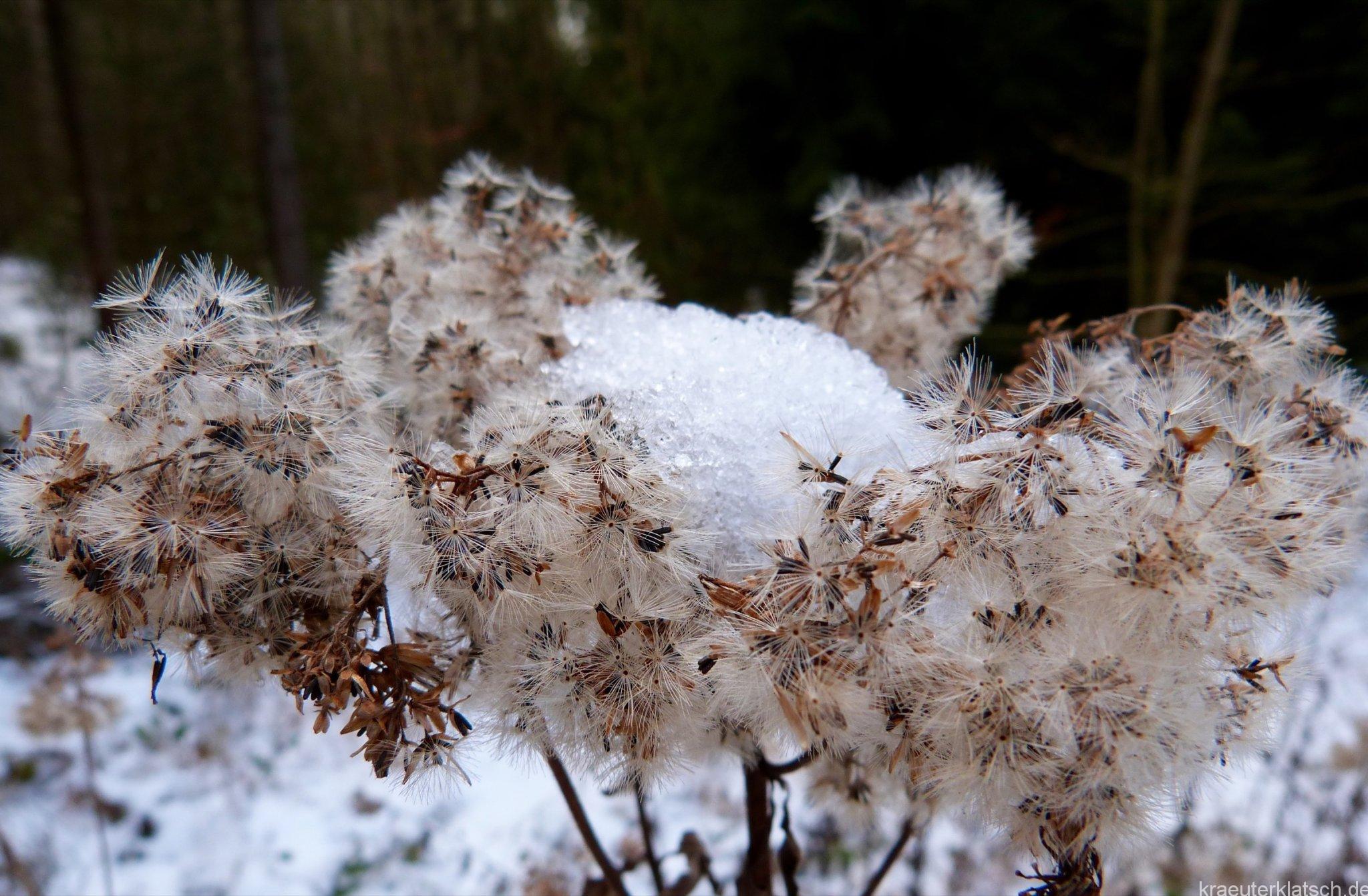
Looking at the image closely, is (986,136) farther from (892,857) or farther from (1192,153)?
(892,857)

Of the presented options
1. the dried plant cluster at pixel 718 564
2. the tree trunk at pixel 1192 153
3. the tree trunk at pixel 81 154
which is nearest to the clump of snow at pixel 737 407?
the dried plant cluster at pixel 718 564

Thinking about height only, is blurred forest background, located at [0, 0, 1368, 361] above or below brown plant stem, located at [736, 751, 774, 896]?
above

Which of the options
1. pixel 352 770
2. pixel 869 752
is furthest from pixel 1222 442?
pixel 352 770

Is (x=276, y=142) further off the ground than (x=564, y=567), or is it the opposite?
(x=276, y=142)

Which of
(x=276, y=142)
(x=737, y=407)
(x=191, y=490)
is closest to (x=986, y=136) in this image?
(x=276, y=142)

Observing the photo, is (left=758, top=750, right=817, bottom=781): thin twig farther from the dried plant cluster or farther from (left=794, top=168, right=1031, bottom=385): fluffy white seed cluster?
(left=794, top=168, right=1031, bottom=385): fluffy white seed cluster

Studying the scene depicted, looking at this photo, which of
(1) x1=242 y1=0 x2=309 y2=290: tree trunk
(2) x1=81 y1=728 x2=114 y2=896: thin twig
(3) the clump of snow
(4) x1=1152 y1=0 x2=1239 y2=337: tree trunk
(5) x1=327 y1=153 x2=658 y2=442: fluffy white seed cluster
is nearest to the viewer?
(3) the clump of snow

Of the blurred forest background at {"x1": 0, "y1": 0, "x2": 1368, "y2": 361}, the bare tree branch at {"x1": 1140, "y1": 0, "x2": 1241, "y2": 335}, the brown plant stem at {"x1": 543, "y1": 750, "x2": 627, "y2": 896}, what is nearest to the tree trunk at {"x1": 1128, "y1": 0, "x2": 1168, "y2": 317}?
the blurred forest background at {"x1": 0, "y1": 0, "x2": 1368, "y2": 361}
